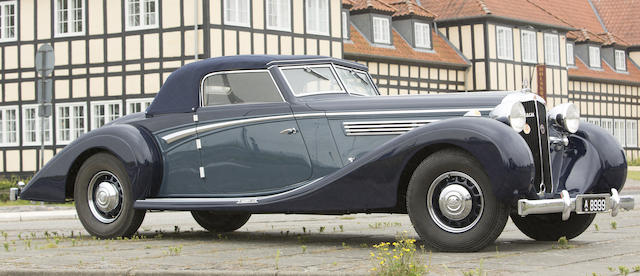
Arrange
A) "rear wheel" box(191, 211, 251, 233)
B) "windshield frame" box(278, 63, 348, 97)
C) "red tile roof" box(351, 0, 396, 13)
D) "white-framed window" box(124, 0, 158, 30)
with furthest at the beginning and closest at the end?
"red tile roof" box(351, 0, 396, 13), "white-framed window" box(124, 0, 158, 30), "rear wheel" box(191, 211, 251, 233), "windshield frame" box(278, 63, 348, 97)

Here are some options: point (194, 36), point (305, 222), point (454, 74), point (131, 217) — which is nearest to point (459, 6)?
point (454, 74)

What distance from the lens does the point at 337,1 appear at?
32719mm

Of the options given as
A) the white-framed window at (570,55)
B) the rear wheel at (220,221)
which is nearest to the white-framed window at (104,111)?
the rear wheel at (220,221)

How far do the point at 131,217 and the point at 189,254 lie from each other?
1913 millimetres

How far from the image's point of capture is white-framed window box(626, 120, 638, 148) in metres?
52.2

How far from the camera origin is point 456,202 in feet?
25.7

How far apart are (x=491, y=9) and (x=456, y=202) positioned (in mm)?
34667

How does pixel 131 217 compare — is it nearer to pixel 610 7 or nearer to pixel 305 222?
pixel 305 222

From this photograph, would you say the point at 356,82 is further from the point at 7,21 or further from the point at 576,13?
the point at 576,13

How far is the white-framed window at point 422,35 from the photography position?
40250 mm

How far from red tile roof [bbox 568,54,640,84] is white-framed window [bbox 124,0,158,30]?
78.8ft

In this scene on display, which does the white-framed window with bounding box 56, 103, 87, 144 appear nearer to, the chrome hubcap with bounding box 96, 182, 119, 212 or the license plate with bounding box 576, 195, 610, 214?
the chrome hubcap with bounding box 96, 182, 119, 212

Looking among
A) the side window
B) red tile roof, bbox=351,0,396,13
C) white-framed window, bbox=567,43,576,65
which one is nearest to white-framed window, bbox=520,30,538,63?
white-framed window, bbox=567,43,576,65

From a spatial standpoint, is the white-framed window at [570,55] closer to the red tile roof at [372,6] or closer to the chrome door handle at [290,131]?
the red tile roof at [372,6]
